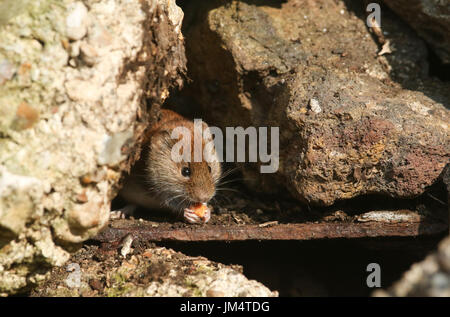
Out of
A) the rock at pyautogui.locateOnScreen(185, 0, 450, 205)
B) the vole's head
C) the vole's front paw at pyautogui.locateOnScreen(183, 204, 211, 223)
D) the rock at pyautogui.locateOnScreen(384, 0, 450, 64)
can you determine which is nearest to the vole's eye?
the vole's head

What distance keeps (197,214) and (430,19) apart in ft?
8.64

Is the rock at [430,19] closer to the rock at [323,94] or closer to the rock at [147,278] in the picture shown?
the rock at [323,94]

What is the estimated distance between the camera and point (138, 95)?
3154 millimetres

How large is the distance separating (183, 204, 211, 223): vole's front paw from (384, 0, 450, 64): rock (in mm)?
2480

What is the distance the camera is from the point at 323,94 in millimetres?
3947

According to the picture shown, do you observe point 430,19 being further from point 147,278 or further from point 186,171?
point 147,278

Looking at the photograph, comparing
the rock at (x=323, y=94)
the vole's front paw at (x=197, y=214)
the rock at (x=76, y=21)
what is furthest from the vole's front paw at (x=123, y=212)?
the rock at (x=76, y=21)

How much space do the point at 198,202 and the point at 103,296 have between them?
141cm

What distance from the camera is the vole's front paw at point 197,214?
4.38 metres

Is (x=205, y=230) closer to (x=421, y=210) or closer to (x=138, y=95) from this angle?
(x=138, y=95)

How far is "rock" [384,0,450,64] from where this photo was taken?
4.19 meters

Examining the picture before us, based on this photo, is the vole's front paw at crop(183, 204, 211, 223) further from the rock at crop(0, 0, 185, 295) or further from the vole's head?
the rock at crop(0, 0, 185, 295)

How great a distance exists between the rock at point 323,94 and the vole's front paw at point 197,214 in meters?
0.62

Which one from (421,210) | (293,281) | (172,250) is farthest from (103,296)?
(421,210)
